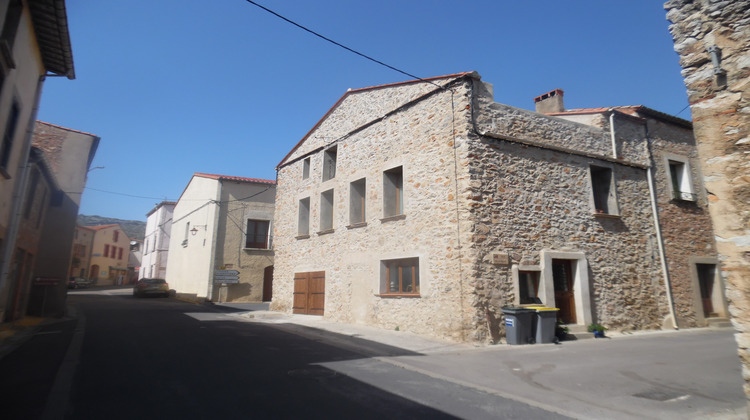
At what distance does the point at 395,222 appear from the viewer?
36.5 ft

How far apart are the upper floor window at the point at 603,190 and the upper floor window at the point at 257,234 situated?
1665 cm

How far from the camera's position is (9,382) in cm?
477

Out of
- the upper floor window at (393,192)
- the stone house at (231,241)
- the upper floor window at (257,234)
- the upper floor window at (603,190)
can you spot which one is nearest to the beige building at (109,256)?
the stone house at (231,241)

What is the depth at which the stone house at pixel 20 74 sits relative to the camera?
6.91 m

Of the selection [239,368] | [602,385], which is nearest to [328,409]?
[239,368]

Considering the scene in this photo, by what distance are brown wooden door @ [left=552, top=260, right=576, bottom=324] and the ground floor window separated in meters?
3.49

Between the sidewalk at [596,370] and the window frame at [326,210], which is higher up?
the window frame at [326,210]

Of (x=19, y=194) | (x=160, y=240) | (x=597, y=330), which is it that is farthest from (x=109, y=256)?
(x=597, y=330)

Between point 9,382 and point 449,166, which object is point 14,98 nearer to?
point 9,382

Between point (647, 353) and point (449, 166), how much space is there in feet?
17.7

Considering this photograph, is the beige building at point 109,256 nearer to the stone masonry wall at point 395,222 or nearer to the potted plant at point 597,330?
the stone masonry wall at point 395,222

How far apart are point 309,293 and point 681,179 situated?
1304cm

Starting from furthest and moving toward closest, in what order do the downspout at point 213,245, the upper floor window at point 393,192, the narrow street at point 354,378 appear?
the downspout at point 213,245 → the upper floor window at point 393,192 → the narrow street at point 354,378

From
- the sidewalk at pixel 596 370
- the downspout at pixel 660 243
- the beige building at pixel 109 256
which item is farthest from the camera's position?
the beige building at pixel 109 256
